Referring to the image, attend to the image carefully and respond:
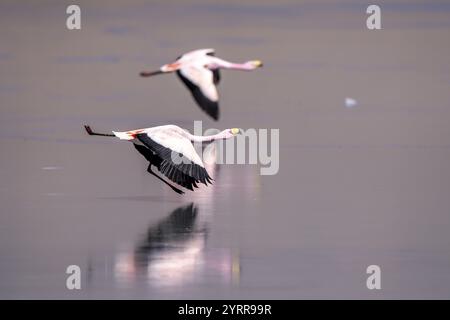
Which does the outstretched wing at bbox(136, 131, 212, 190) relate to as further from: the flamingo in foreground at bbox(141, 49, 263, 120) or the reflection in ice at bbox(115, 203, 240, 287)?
the flamingo in foreground at bbox(141, 49, 263, 120)

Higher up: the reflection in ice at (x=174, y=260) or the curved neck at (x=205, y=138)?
the curved neck at (x=205, y=138)

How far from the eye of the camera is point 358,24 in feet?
119

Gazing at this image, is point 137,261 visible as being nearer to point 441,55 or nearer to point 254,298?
point 254,298

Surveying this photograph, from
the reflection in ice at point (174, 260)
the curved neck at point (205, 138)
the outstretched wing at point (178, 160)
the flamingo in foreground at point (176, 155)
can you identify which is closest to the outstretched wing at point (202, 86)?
the curved neck at point (205, 138)

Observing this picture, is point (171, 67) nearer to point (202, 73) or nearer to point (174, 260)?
point (202, 73)

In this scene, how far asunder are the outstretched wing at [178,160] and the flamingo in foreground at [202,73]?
2.22m

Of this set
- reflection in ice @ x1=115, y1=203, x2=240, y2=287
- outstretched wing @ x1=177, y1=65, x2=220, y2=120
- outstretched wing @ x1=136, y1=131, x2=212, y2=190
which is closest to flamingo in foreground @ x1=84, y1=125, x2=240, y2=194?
outstretched wing @ x1=136, y1=131, x2=212, y2=190

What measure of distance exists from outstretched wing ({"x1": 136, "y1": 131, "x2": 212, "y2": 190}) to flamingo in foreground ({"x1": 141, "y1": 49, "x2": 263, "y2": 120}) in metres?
2.22

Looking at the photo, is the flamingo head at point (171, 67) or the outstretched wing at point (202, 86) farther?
the flamingo head at point (171, 67)

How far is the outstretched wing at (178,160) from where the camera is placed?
14.9 metres

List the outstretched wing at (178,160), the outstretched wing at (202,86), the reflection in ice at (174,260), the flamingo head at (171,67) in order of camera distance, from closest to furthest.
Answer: the reflection in ice at (174,260)
the outstretched wing at (178,160)
the outstretched wing at (202,86)
the flamingo head at (171,67)

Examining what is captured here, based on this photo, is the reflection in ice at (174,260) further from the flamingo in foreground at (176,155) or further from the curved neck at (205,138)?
the curved neck at (205,138)

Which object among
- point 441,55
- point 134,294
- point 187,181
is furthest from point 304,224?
point 441,55

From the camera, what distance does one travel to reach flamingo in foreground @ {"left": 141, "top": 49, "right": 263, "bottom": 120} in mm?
17719
